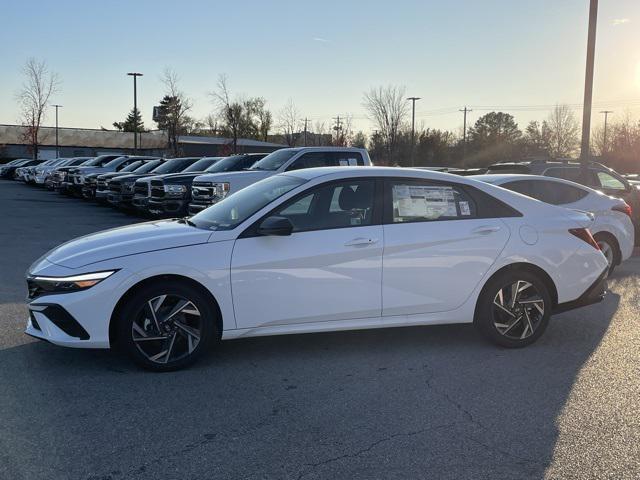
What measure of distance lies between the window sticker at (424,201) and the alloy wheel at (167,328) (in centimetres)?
200

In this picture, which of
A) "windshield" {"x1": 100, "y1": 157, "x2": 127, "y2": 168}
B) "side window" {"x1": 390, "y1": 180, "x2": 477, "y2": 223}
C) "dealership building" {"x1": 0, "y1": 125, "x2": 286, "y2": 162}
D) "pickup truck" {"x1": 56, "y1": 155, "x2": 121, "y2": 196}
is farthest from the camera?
"dealership building" {"x1": 0, "y1": 125, "x2": 286, "y2": 162}

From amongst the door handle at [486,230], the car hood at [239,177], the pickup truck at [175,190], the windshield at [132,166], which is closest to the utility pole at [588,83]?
the car hood at [239,177]

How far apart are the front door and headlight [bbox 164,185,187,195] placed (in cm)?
1030

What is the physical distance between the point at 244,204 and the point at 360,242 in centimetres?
113

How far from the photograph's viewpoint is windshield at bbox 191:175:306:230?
5176 millimetres

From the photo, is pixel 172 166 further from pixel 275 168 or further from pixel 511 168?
pixel 511 168

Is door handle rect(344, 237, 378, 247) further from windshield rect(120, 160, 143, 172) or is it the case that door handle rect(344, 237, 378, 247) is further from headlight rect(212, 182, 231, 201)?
windshield rect(120, 160, 143, 172)

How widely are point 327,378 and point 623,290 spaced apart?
5.39 meters

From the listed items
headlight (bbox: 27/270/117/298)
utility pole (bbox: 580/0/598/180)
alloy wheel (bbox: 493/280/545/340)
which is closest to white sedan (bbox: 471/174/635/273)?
alloy wheel (bbox: 493/280/545/340)

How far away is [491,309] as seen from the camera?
18.0ft

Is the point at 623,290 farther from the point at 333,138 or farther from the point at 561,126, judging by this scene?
the point at 561,126

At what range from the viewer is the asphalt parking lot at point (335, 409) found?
11.2ft

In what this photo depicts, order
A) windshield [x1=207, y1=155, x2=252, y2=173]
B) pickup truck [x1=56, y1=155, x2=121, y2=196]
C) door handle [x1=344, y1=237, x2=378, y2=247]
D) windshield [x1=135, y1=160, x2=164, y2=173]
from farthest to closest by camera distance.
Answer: pickup truck [x1=56, y1=155, x2=121, y2=196] → windshield [x1=135, y1=160, x2=164, y2=173] → windshield [x1=207, y1=155, x2=252, y2=173] → door handle [x1=344, y1=237, x2=378, y2=247]

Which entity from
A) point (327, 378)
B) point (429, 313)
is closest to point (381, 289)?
point (429, 313)
